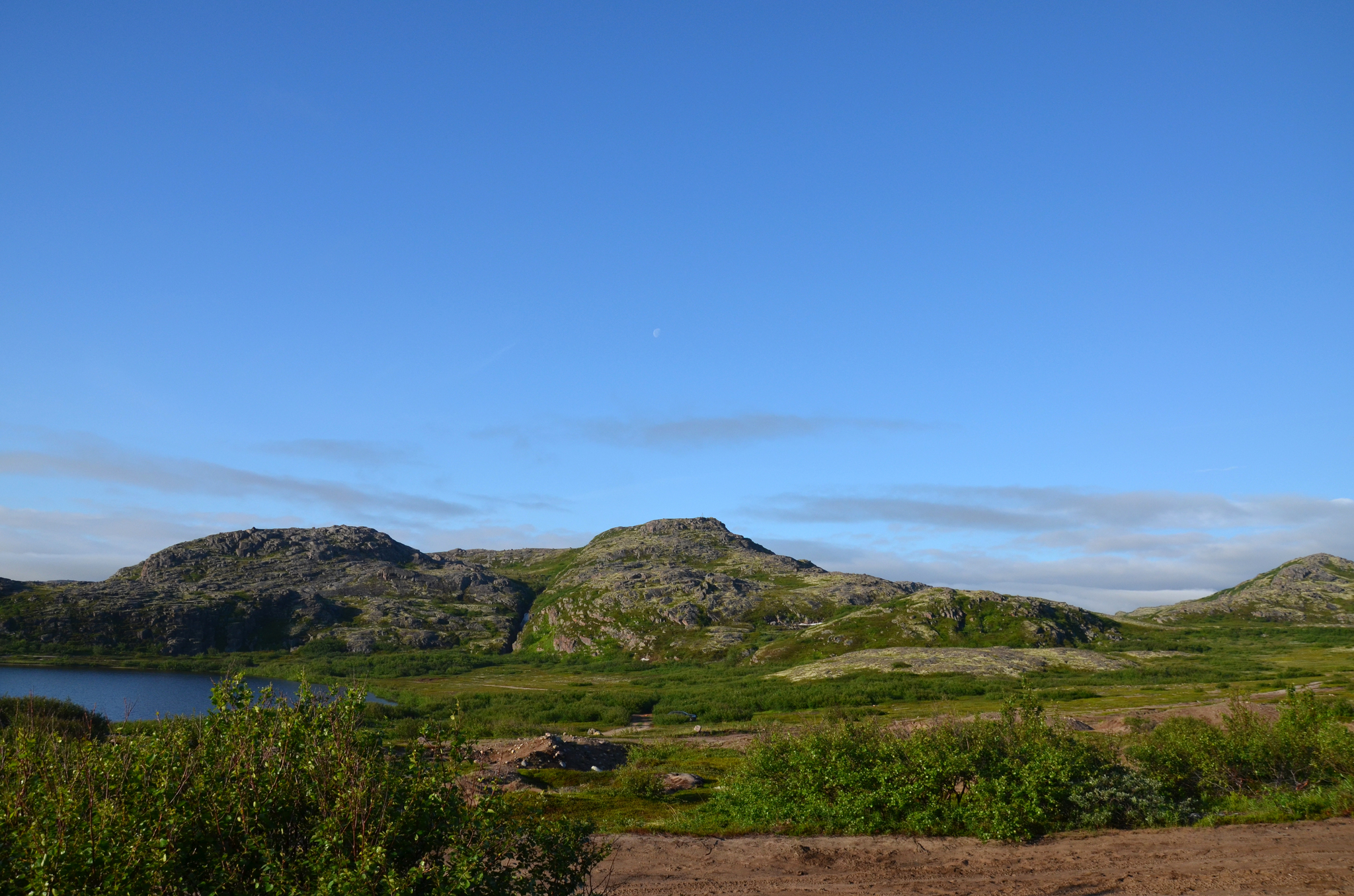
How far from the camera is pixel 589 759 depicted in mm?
56500

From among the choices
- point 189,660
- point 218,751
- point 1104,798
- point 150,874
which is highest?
point 218,751

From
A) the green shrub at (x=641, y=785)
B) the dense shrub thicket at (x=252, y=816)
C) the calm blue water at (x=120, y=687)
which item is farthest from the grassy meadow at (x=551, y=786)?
the calm blue water at (x=120, y=687)

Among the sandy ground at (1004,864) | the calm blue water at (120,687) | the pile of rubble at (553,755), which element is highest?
the sandy ground at (1004,864)

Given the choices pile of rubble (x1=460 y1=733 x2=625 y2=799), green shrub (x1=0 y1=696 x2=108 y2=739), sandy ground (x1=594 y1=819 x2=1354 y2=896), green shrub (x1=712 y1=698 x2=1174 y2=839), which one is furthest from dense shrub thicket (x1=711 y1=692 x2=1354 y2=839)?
green shrub (x1=0 y1=696 x2=108 y2=739)

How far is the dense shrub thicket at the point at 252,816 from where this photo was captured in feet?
32.5

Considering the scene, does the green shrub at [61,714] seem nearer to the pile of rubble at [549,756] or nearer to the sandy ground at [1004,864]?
the pile of rubble at [549,756]

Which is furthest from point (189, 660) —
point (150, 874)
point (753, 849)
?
point (150, 874)

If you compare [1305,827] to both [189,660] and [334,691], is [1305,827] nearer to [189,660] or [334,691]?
[334,691]

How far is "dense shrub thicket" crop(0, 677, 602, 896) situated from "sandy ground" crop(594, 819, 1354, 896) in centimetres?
1124

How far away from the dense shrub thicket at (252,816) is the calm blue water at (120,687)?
10744 cm

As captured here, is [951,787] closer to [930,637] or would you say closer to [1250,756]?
[1250,756]

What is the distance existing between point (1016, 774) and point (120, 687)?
160042 millimetres

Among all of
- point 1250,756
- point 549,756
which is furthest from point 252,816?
point 549,756

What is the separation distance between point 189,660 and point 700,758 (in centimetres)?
18138
